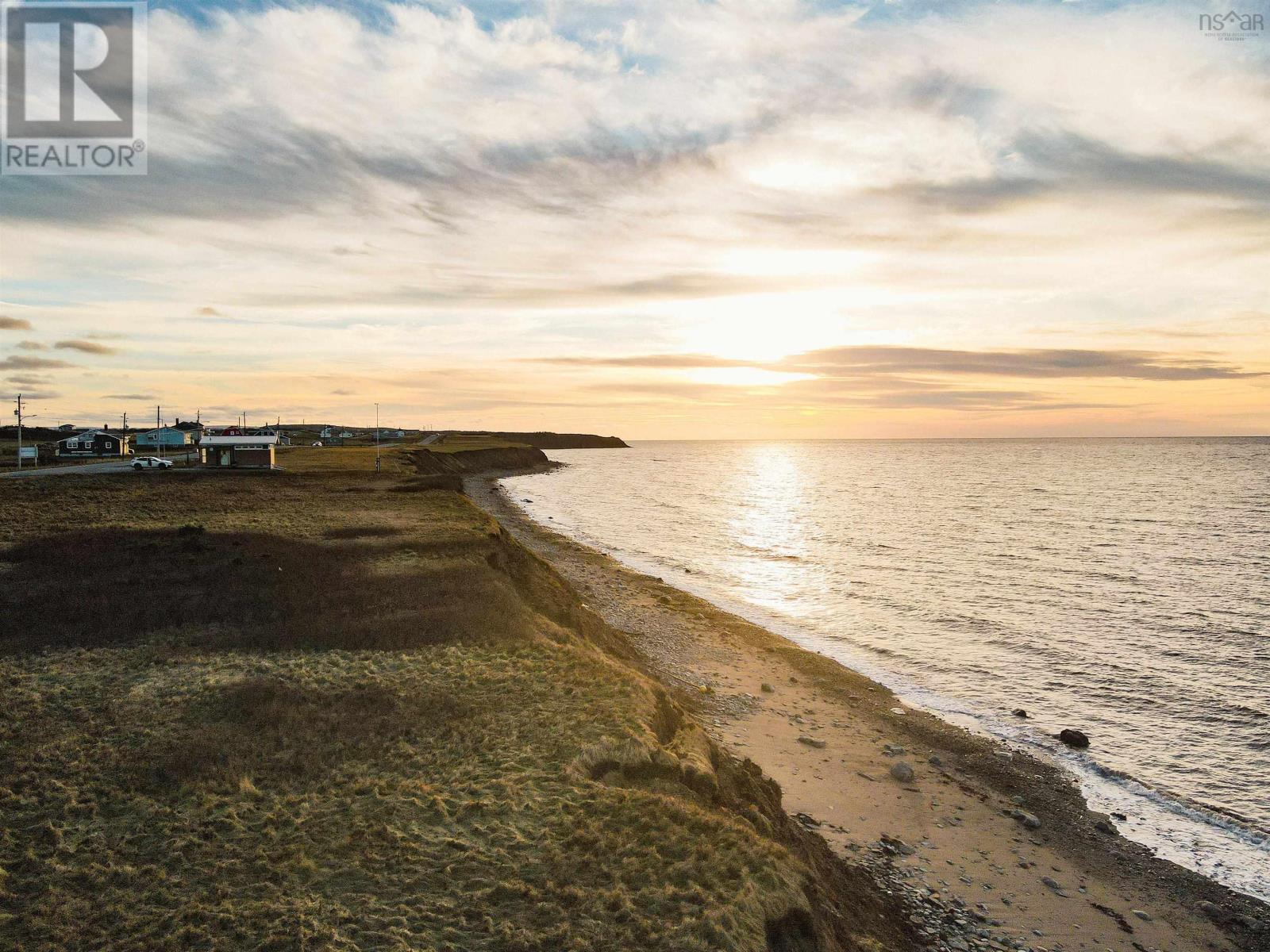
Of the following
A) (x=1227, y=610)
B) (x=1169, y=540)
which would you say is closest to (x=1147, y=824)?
(x=1227, y=610)

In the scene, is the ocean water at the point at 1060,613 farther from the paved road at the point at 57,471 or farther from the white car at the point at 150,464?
the paved road at the point at 57,471

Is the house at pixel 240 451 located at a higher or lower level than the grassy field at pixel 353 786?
higher

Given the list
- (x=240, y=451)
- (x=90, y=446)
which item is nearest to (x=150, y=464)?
(x=240, y=451)

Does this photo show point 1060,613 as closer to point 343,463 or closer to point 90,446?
point 343,463

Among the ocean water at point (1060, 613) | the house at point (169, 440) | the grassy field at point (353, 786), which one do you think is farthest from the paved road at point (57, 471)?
the house at point (169, 440)

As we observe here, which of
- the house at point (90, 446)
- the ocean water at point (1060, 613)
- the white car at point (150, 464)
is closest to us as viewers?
the ocean water at point (1060, 613)

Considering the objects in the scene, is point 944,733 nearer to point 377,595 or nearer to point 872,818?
point 872,818
